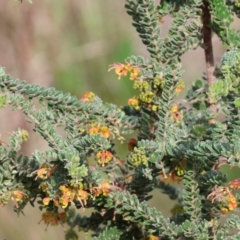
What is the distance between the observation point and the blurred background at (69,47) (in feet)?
8.45

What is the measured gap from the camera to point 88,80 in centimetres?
273

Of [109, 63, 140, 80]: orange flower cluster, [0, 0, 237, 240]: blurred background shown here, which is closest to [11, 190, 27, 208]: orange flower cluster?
[109, 63, 140, 80]: orange flower cluster

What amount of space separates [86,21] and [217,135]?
218 centimetres

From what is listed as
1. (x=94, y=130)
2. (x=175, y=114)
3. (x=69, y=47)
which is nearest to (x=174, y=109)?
(x=175, y=114)

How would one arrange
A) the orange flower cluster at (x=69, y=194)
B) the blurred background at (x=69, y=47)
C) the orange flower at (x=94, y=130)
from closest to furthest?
the orange flower cluster at (x=69, y=194), the orange flower at (x=94, y=130), the blurred background at (x=69, y=47)

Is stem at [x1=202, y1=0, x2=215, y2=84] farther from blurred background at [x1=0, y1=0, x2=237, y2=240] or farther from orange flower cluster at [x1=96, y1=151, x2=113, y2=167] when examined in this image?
blurred background at [x1=0, y1=0, x2=237, y2=240]

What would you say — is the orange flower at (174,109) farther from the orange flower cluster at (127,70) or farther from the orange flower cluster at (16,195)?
the orange flower cluster at (16,195)

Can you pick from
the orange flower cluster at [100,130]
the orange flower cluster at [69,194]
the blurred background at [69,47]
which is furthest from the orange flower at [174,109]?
the blurred background at [69,47]

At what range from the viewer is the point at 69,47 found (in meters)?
2.75

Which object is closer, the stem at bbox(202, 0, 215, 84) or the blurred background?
the stem at bbox(202, 0, 215, 84)

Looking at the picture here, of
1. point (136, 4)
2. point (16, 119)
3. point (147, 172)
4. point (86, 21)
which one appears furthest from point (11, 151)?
point (86, 21)

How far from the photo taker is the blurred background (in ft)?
8.45

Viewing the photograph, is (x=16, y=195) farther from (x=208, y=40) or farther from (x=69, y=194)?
(x=208, y=40)

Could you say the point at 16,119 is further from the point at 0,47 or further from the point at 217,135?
the point at 217,135
